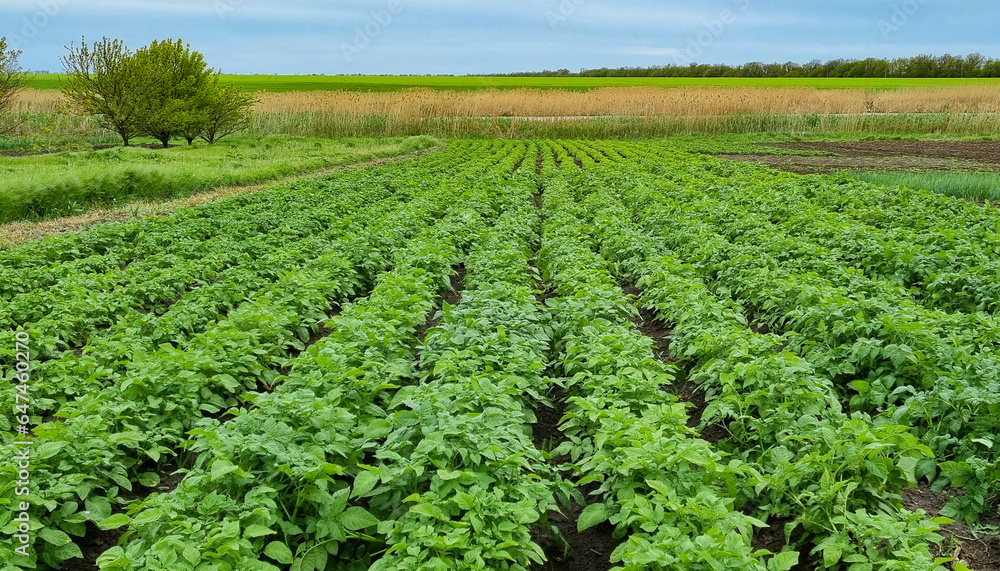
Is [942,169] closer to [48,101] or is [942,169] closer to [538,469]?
[538,469]

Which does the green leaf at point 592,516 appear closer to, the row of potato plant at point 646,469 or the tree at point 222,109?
the row of potato plant at point 646,469

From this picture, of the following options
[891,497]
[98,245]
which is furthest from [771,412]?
[98,245]

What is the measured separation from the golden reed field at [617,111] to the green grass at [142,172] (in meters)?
7.93

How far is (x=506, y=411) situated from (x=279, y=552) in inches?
61.0

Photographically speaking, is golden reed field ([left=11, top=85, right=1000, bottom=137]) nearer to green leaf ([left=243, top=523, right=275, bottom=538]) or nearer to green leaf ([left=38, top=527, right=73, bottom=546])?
green leaf ([left=38, top=527, right=73, bottom=546])

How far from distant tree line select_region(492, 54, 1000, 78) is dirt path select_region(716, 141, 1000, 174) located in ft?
205

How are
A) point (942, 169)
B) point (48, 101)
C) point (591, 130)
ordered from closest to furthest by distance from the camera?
point (942, 169)
point (48, 101)
point (591, 130)

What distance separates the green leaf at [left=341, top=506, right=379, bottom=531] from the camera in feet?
11.1

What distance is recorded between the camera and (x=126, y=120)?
29859 mm

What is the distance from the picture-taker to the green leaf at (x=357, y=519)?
133 inches

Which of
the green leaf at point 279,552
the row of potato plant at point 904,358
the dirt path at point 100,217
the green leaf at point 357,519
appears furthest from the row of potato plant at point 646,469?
the dirt path at point 100,217

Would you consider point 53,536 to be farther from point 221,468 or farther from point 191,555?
point 191,555

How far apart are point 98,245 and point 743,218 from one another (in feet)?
35.4

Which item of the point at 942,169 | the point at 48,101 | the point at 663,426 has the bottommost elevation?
the point at 663,426
